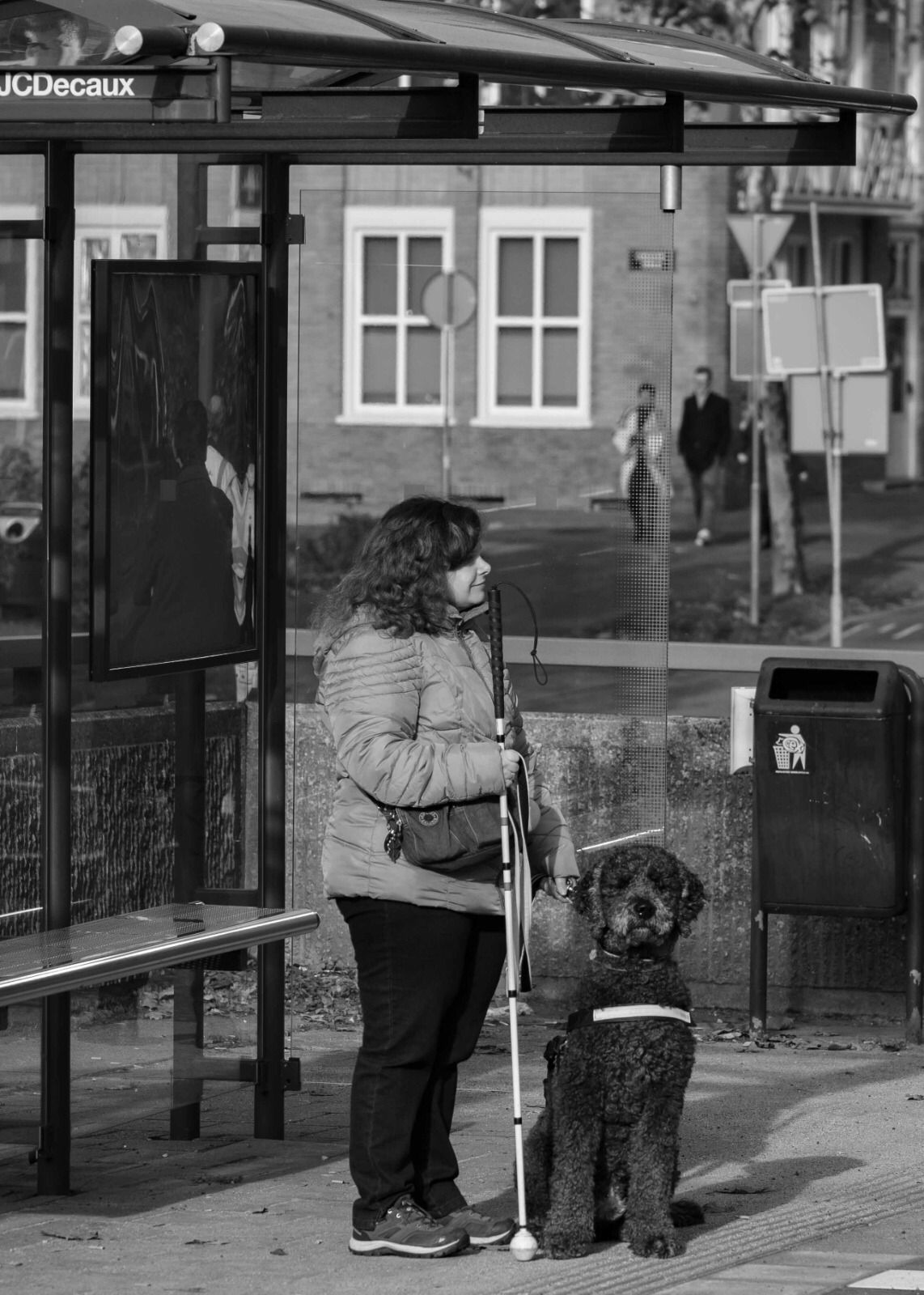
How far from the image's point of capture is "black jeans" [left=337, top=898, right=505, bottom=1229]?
5.45 meters

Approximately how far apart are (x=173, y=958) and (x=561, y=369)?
4.02 m

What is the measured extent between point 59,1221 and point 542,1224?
1.17m

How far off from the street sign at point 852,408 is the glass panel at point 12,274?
47.4 ft

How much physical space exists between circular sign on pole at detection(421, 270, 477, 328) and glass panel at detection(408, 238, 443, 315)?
21 mm

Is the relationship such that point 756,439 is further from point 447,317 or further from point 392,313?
point 392,313

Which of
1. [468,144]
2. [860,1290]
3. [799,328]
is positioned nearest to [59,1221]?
[860,1290]

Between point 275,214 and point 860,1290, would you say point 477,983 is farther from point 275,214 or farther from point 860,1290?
point 275,214

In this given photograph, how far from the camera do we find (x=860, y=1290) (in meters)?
5.16

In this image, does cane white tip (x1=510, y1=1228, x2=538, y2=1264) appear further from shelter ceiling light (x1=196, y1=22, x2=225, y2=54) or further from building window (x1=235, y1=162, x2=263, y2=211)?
building window (x1=235, y1=162, x2=263, y2=211)

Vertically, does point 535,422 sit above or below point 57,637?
above

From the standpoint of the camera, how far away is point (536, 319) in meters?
9.95

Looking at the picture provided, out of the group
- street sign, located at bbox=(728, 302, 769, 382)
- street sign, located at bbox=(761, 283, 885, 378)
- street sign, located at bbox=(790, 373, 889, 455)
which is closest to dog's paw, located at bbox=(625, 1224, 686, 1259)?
street sign, located at bbox=(761, 283, 885, 378)

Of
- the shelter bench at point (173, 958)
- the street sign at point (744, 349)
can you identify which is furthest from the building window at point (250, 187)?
the street sign at point (744, 349)

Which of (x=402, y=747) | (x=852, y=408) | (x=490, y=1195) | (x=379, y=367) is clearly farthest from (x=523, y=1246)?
(x=852, y=408)
